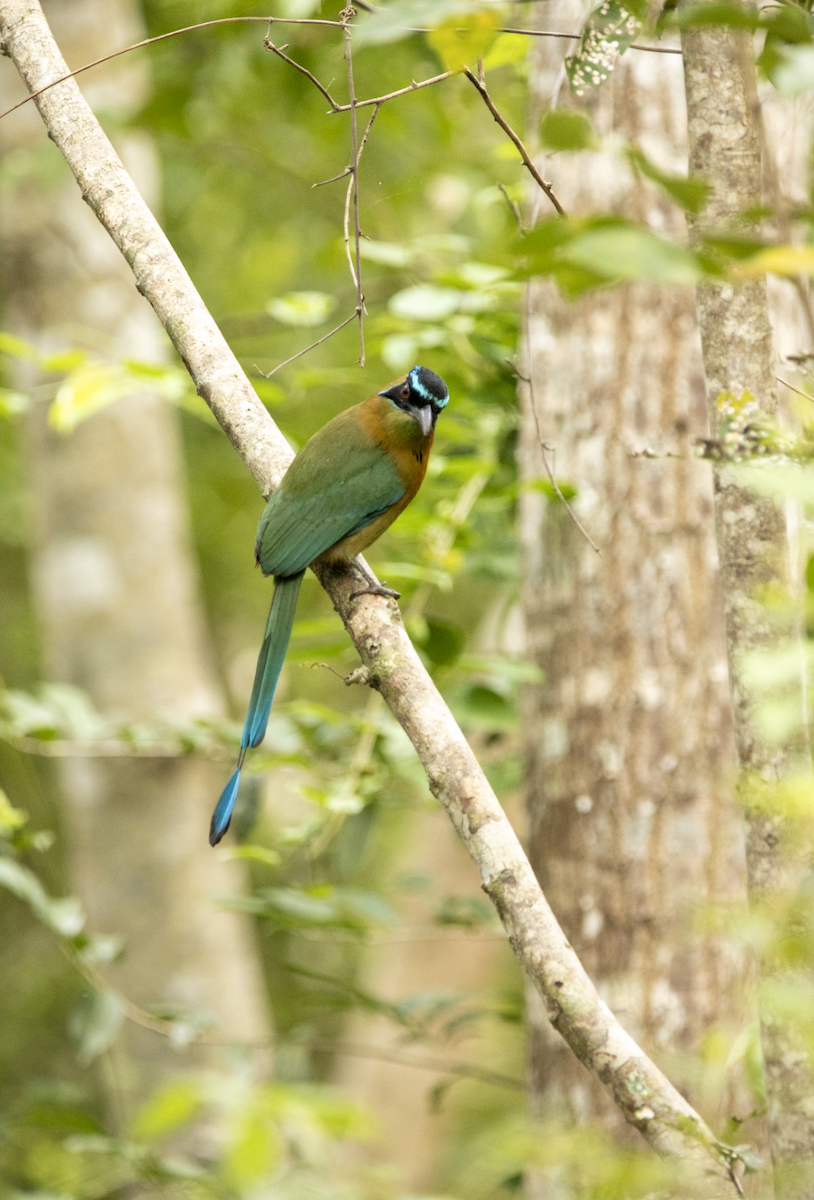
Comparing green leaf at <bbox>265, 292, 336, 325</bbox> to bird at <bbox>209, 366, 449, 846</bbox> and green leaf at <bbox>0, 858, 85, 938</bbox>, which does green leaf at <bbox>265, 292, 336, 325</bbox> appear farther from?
green leaf at <bbox>0, 858, 85, 938</bbox>

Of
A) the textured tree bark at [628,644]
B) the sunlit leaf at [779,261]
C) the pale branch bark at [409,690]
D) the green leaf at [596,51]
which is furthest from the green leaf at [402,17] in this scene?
the textured tree bark at [628,644]

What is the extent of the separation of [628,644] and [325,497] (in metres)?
0.83

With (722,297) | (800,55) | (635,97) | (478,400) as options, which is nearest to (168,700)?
(478,400)

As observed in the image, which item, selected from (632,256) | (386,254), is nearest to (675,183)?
(632,256)

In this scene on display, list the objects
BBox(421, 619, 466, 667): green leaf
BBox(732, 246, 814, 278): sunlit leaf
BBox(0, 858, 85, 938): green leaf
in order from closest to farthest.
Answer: BBox(732, 246, 814, 278): sunlit leaf, BBox(0, 858, 85, 938): green leaf, BBox(421, 619, 466, 667): green leaf

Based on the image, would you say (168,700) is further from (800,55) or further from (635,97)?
(800,55)

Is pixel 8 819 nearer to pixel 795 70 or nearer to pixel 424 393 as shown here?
pixel 424 393

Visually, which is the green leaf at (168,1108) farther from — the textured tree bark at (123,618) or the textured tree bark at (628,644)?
the textured tree bark at (123,618)

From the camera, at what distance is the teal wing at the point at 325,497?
246cm

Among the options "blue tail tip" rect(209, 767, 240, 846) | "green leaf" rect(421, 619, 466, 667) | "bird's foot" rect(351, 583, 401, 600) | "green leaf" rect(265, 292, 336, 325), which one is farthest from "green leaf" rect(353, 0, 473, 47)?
"green leaf" rect(265, 292, 336, 325)

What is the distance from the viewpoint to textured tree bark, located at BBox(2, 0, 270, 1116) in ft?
14.6

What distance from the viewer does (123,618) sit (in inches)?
180

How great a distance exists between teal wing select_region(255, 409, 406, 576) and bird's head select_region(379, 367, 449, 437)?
15cm

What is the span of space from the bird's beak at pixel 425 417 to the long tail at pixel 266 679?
Answer: 0.59 meters
